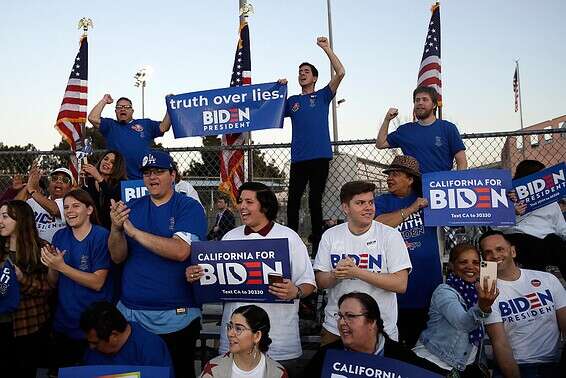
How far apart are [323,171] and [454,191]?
5.65ft

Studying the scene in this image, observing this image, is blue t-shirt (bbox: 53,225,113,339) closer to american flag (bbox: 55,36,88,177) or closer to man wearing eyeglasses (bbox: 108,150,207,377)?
man wearing eyeglasses (bbox: 108,150,207,377)

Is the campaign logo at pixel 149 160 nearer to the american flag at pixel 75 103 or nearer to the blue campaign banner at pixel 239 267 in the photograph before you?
the blue campaign banner at pixel 239 267

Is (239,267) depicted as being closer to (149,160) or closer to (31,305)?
(149,160)

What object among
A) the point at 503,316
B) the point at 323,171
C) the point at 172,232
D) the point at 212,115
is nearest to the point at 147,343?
the point at 172,232

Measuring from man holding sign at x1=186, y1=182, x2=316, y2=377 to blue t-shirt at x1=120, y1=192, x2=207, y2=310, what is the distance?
0.58 feet

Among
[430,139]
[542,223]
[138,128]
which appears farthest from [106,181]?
[542,223]

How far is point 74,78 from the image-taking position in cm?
862

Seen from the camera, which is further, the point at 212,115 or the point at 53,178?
the point at 212,115

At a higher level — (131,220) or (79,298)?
(131,220)

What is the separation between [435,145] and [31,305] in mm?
3984

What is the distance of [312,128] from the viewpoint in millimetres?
6383

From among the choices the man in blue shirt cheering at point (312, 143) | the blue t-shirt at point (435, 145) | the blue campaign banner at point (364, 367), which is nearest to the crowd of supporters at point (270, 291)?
the blue campaign banner at point (364, 367)

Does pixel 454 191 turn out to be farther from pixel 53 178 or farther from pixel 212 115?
pixel 53 178

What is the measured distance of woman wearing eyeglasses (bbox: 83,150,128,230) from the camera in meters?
5.82
